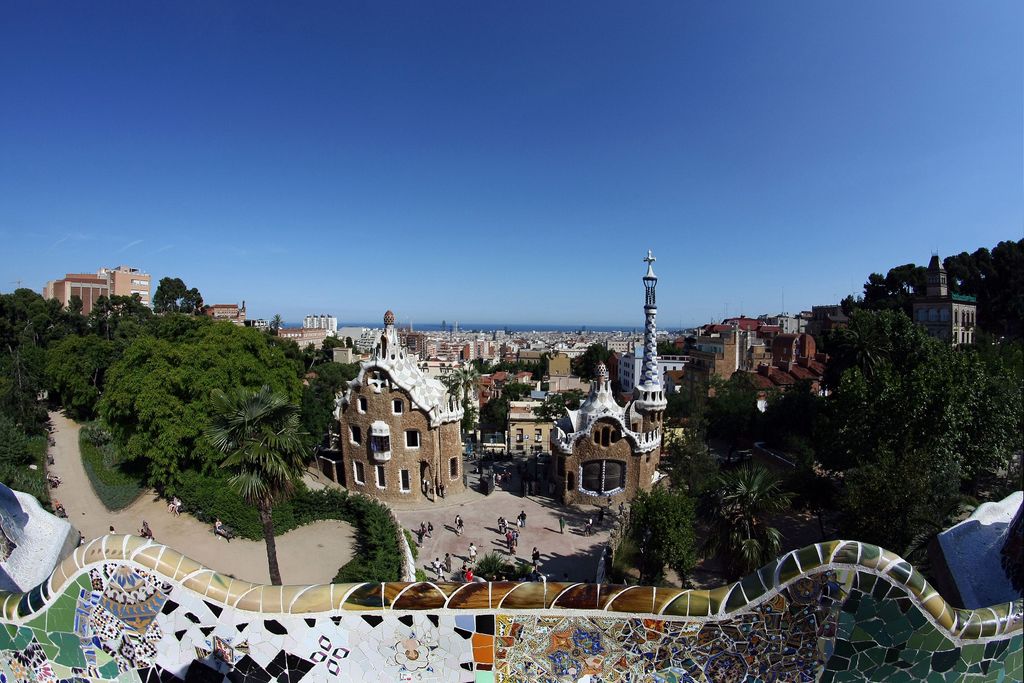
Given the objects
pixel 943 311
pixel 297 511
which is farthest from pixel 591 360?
pixel 297 511

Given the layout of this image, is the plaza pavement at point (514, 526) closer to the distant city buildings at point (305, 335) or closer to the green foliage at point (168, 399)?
the green foliage at point (168, 399)

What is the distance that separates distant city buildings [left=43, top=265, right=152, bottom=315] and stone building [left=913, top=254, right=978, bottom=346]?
101 metres

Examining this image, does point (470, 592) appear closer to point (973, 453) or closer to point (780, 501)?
point (780, 501)

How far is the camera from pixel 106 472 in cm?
2597

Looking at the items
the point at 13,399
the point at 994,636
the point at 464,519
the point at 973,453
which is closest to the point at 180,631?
the point at 994,636

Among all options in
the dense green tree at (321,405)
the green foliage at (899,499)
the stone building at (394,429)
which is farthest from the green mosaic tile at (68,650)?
the dense green tree at (321,405)

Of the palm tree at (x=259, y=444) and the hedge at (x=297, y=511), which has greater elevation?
the palm tree at (x=259, y=444)

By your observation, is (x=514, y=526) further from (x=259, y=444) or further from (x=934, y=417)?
(x=934, y=417)

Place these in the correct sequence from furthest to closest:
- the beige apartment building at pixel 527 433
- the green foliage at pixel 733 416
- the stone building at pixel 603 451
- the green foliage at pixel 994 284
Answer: the green foliage at pixel 994 284 → the beige apartment building at pixel 527 433 → the green foliage at pixel 733 416 → the stone building at pixel 603 451

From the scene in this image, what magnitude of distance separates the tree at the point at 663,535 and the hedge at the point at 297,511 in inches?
321

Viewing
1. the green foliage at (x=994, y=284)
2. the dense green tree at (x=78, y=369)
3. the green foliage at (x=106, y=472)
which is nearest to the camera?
the green foliage at (x=106, y=472)

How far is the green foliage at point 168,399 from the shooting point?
2212 centimetres

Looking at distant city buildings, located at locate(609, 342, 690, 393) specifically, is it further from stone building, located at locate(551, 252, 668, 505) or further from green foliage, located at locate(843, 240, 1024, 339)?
stone building, located at locate(551, 252, 668, 505)

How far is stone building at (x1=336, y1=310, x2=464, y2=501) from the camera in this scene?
2470 centimetres
